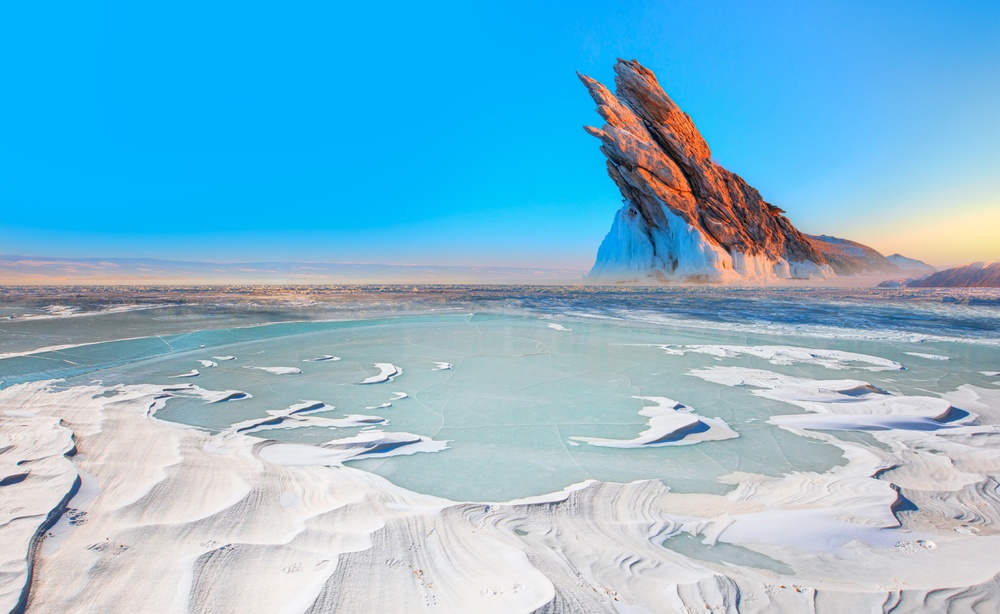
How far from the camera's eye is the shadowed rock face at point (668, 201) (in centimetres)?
3225

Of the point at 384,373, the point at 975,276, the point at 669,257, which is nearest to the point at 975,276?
the point at 975,276

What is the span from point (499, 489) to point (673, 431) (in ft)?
4.24

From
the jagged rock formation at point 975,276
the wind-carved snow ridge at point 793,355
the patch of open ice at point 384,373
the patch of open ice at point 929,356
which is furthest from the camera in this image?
the jagged rock formation at point 975,276

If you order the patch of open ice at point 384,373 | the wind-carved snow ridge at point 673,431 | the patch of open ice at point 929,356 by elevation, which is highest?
the patch of open ice at point 929,356

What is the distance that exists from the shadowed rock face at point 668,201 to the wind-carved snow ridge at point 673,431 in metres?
31.0

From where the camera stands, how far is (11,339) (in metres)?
6.30

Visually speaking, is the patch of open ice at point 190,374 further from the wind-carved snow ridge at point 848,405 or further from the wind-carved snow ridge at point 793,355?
the wind-carved snow ridge at point 793,355

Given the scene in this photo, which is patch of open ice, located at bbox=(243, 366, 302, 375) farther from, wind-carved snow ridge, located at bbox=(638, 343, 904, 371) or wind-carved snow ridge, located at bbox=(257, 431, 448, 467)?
wind-carved snow ridge, located at bbox=(638, 343, 904, 371)

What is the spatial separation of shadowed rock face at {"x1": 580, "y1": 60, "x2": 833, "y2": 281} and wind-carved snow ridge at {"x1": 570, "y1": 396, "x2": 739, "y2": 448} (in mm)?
31017

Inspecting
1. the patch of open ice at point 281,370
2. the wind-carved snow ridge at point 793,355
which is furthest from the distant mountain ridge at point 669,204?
the patch of open ice at point 281,370

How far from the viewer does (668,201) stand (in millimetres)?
32375

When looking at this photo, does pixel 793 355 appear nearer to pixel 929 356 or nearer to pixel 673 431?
pixel 929 356

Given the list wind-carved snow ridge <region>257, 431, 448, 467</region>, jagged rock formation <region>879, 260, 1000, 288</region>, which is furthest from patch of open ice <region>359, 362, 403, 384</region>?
jagged rock formation <region>879, 260, 1000, 288</region>

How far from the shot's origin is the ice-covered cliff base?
107 ft
